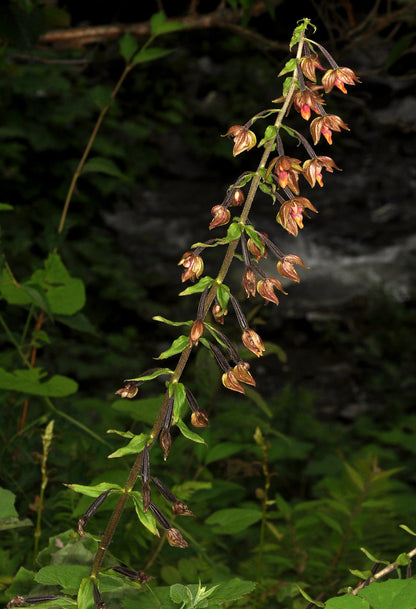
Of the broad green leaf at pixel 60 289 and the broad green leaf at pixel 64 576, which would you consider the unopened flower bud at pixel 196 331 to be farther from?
the broad green leaf at pixel 60 289

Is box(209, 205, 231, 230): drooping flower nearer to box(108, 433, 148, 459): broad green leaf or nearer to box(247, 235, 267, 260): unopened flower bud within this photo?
box(247, 235, 267, 260): unopened flower bud

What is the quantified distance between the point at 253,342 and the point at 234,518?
704mm

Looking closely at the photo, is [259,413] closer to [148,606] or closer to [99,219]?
[99,219]

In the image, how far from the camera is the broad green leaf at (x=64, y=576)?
37.0 inches

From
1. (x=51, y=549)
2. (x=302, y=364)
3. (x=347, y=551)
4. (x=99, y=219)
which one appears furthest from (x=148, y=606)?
(x=302, y=364)

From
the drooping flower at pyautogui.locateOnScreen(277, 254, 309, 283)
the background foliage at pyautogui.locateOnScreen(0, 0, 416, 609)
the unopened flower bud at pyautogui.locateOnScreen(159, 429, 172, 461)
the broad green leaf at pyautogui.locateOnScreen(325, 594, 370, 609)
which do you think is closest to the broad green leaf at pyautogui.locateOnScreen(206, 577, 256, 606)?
the background foliage at pyautogui.locateOnScreen(0, 0, 416, 609)

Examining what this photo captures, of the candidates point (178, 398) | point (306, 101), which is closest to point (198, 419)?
point (178, 398)

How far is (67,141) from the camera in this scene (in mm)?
4074

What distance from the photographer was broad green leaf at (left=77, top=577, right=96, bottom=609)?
0.85 m

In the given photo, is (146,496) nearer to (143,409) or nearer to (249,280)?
(249,280)

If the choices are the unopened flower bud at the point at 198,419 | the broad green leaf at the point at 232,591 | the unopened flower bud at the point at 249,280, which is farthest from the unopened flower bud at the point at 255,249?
the broad green leaf at the point at 232,591

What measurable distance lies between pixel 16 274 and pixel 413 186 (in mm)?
10084

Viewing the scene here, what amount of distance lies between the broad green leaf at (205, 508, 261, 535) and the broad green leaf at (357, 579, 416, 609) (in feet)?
1.87

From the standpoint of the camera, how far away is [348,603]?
2.85ft
